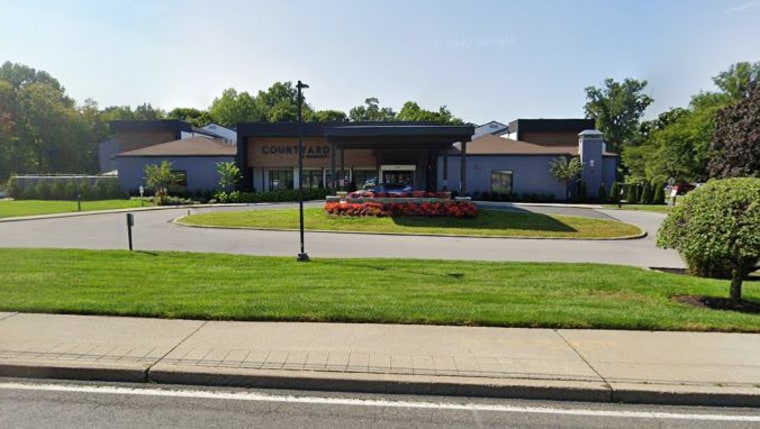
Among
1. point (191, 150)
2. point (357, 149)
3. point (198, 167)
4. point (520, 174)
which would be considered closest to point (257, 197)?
point (198, 167)

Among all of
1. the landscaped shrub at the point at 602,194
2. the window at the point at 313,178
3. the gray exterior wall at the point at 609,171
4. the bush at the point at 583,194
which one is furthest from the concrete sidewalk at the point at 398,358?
the gray exterior wall at the point at 609,171

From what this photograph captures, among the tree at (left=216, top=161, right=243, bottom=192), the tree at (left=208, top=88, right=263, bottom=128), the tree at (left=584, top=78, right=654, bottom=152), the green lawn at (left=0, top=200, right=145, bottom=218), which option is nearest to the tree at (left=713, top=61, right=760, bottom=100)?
the tree at (left=584, top=78, right=654, bottom=152)

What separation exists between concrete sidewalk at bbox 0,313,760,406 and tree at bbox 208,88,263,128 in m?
75.8

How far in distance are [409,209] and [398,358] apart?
16.1 metres

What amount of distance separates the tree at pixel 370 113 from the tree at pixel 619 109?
3766cm

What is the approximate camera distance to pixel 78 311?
5.49 metres

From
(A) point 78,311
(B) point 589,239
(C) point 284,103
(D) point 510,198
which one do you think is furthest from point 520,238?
(C) point 284,103

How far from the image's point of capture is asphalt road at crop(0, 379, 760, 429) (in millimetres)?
3295

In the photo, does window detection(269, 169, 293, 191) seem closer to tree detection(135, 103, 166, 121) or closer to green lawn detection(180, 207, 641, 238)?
green lawn detection(180, 207, 641, 238)

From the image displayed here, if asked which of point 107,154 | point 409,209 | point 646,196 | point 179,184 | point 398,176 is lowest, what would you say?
point 409,209

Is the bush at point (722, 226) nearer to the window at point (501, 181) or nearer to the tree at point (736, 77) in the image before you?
the window at point (501, 181)

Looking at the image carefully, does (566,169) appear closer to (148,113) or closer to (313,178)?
(313,178)

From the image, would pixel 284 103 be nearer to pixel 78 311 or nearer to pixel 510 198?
pixel 510 198

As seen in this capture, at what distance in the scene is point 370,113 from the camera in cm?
8881
